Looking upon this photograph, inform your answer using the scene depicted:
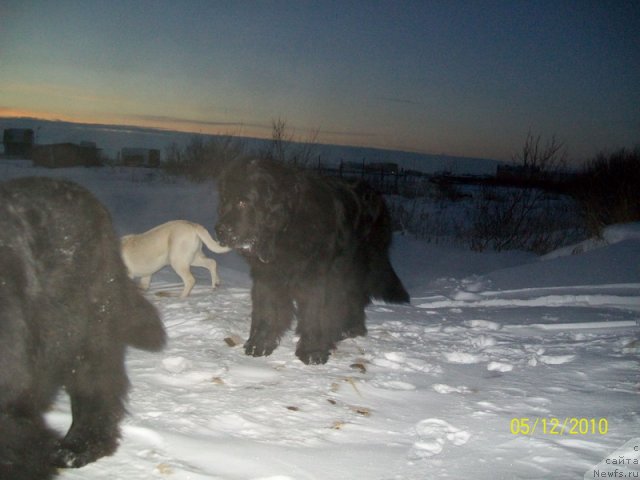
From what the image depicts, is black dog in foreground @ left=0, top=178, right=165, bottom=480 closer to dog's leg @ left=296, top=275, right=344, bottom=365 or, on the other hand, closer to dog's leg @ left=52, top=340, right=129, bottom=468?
dog's leg @ left=52, top=340, right=129, bottom=468

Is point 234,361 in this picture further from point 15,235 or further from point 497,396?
point 15,235

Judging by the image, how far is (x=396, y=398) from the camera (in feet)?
10.7

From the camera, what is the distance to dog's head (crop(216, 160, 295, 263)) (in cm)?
402

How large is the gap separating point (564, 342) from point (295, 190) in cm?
252

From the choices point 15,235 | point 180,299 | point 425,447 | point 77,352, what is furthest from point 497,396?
point 180,299

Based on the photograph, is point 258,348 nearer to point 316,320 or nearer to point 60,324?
point 316,320

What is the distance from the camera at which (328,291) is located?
173 inches

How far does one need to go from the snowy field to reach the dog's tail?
0.43 feet

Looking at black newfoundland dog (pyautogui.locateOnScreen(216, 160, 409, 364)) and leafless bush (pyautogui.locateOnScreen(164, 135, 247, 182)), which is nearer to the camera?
black newfoundland dog (pyautogui.locateOnScreen(216, 160, 409, 364))

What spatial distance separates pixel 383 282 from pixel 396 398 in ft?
7.84

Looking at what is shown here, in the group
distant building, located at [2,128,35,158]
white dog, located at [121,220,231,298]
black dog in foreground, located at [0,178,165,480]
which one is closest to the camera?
black dog in foreground, located at [0,178,165,480]

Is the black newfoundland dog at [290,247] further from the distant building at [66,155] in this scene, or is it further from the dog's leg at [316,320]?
the distant building at [66,155]
